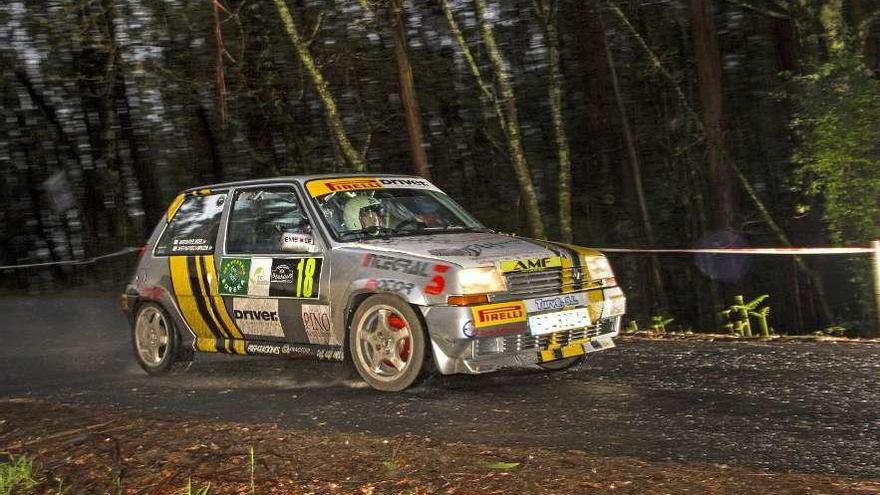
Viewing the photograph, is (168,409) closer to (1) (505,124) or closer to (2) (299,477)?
(2) (299,477)

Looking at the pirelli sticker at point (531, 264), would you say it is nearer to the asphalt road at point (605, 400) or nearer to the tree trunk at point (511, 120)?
the asphalt road at point (605, 400)

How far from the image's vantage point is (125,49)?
18.3m

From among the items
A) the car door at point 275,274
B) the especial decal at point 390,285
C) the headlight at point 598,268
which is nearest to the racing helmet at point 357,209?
the car door at point 275,274

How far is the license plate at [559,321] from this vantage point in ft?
22.2

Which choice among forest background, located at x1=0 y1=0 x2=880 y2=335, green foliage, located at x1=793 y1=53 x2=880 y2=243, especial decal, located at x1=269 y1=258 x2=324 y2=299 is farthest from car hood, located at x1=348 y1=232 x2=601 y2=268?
forest background, located at x1=0 y1=0 x2=880 y2=335

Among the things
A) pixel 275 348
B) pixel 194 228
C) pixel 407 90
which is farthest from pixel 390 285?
pixel 407 90

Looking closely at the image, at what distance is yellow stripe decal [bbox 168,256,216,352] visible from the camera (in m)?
8.33

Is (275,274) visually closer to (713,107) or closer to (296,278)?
(296,278)

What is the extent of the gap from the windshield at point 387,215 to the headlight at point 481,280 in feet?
3.65

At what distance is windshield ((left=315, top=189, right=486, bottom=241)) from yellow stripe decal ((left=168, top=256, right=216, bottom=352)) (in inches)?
60.9

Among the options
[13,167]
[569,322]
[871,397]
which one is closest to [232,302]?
[569,322]

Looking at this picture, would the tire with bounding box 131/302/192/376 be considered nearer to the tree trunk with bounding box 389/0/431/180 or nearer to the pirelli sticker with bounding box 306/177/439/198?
the pirelli sticker with bounding box 306/177/439/198

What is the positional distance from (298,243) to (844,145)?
7.18 metres

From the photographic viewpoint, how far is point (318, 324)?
7352 millimetres
